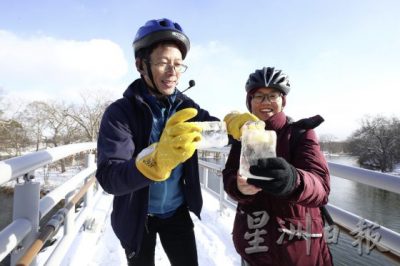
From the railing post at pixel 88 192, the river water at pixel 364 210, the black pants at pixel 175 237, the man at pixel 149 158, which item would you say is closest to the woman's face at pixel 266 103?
the man at pixel 149 158

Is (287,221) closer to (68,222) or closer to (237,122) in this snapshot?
(237,122)

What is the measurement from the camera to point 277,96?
6.97ft

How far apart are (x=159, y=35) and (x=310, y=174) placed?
1.13 metres

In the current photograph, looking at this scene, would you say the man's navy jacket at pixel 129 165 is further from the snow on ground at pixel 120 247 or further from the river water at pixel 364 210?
the river water at pixel 364 210

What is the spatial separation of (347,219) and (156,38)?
1.95m

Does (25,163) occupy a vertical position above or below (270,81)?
below

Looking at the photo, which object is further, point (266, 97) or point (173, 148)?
point (266, 97)

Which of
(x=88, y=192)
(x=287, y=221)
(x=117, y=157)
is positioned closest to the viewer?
(x=117, y=157)

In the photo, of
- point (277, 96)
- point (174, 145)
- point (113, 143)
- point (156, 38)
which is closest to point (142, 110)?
point (113, 143)

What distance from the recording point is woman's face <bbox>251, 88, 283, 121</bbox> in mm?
2028

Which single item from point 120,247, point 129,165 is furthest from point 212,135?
point 120,247

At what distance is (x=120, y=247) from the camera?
12.0 ft

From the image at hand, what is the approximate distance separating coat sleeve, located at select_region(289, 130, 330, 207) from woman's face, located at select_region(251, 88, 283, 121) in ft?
1.33

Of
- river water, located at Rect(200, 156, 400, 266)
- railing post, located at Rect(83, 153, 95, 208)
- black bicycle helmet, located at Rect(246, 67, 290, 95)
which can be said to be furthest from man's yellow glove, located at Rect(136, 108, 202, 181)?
river water, located at Rect(200, 156, 400, 266)
